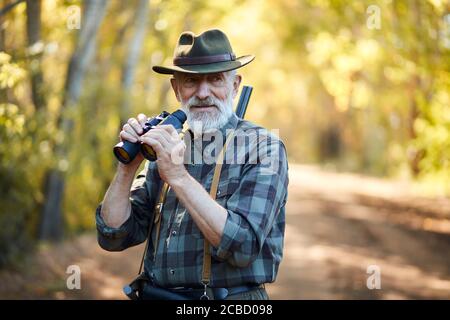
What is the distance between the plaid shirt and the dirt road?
5.06 meters

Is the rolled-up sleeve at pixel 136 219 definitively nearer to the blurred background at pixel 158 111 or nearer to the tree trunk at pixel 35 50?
the blurred background at pixel 158 111

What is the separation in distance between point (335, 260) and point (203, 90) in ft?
26.7

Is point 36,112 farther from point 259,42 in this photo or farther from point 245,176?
point 259,42

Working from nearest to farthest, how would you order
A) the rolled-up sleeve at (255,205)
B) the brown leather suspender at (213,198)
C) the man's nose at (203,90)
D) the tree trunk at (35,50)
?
the rolled-up sleeve at (255,205), the brown leather suspender at (213,198), the man's nose at (203,90), the tree trunk at (35,50)

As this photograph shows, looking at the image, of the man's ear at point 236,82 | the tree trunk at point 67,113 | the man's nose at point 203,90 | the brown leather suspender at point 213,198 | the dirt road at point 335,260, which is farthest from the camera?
the tree trunk at point 67,113

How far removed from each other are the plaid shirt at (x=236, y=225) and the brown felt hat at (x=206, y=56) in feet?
0.97

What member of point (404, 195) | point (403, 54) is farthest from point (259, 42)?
point (403, 54)

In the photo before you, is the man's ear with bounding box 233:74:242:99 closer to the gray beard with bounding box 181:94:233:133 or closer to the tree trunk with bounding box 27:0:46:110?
the gray beard with bounding box 181:94:233:133

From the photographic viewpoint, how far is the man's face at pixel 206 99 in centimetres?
334

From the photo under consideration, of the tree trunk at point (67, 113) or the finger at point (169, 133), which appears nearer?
the finger at point (169, 133)

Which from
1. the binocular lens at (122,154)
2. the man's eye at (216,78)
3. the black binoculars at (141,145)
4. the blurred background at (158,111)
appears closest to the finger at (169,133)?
the black binoculars at (141,145)

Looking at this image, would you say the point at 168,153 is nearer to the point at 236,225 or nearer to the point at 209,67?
the point at 236,225

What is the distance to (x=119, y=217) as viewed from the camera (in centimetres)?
333

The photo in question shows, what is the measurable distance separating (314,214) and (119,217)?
47.5 feet
